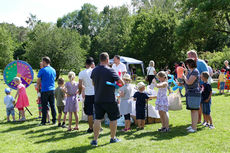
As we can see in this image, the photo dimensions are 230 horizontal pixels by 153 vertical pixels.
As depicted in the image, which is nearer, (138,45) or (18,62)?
(18,62)

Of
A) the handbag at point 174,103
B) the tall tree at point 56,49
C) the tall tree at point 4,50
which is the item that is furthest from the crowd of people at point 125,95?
the tall tree at point 4,50

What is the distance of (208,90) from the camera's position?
21.1 feet

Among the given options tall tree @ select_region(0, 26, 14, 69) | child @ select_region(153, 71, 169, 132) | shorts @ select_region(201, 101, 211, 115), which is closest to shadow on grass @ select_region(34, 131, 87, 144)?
child @ select_region(153, 71, 169, 132)

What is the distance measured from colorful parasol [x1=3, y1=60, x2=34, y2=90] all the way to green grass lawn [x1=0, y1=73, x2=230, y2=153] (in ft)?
7.06

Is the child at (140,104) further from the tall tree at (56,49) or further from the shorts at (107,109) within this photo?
the tall tree at (56,49)

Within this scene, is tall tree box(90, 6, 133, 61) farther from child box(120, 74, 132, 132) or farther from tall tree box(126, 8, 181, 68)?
child box(120, 74, 132, 132)

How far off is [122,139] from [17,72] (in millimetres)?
5277

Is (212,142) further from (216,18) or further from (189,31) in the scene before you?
(216,18)

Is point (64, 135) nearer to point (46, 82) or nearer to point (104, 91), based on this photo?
point (46, 82)

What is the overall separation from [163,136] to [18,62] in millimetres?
5989

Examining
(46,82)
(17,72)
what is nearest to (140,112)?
(46,82)

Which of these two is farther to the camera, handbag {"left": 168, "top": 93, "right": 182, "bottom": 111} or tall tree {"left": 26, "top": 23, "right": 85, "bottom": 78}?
tall tree {"left": 26, "top": 23, "right": 85, "bottom": 78}

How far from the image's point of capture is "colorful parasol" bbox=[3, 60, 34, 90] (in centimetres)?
891

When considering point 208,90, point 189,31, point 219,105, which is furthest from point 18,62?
point 189,31
